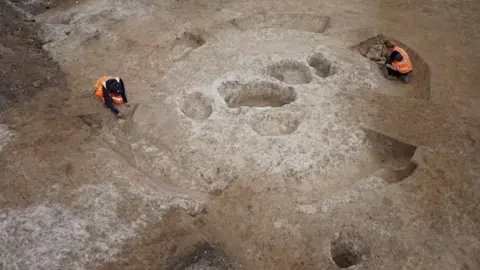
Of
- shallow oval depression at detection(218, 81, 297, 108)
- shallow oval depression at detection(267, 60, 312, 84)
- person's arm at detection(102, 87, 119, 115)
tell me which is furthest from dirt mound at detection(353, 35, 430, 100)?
person's arm at detection(102, 87, 119, 115)

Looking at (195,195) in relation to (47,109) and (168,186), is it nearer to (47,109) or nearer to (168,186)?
(168,186)

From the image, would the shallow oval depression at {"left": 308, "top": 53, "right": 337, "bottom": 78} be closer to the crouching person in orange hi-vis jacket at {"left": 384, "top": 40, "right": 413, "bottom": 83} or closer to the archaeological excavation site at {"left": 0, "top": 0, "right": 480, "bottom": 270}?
the archaeological excavation site at {"left": 0, "top": 0, "right": 480, "bottom": 270}

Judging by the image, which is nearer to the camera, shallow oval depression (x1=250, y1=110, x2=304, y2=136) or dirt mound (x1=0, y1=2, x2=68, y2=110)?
shallow oval depression (x1=250, y1=110, x2=304, y2=136)

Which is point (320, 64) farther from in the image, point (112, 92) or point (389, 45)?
point (112, 92)

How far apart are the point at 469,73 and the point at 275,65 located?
4.34 m

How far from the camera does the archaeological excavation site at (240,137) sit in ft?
18.4

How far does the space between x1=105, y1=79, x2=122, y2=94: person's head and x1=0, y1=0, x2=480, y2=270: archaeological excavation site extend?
83 millimetres

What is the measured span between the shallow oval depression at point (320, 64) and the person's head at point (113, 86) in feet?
14.8

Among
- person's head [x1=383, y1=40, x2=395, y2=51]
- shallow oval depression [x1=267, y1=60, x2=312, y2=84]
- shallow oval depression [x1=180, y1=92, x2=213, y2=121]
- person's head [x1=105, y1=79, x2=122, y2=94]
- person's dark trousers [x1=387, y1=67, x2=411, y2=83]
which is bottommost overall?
shallow oval depression [x1=180, y1=92, x2=213, y2=121]

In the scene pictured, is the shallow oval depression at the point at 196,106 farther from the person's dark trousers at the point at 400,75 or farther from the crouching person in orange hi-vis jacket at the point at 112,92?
the person's dark trousers at the point at 400,75

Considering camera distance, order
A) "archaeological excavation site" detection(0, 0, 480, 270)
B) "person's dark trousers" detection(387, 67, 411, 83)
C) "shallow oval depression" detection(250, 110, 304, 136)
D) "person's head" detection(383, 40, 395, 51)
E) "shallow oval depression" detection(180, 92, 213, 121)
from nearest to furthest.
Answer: "archaeological excavation site" detection(0, 0, 480, 270)
"shallow oval depression" detection(250, 110, 304, 136)
"shallow oval depression" detection(180, 92, 213, 121)
"person's dark trousers" detection(387, 67, 411, 83)
"person's head" detection(383, 40, 395, 51)

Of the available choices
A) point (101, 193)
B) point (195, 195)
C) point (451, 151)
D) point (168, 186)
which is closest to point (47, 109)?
point (101, 193)

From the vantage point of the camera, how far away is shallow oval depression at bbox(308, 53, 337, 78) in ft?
30.1

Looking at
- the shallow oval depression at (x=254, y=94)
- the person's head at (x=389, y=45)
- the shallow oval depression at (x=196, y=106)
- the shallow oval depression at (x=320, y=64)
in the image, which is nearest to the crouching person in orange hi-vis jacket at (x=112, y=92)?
the shallow oval depression at (x=196, y=106)
